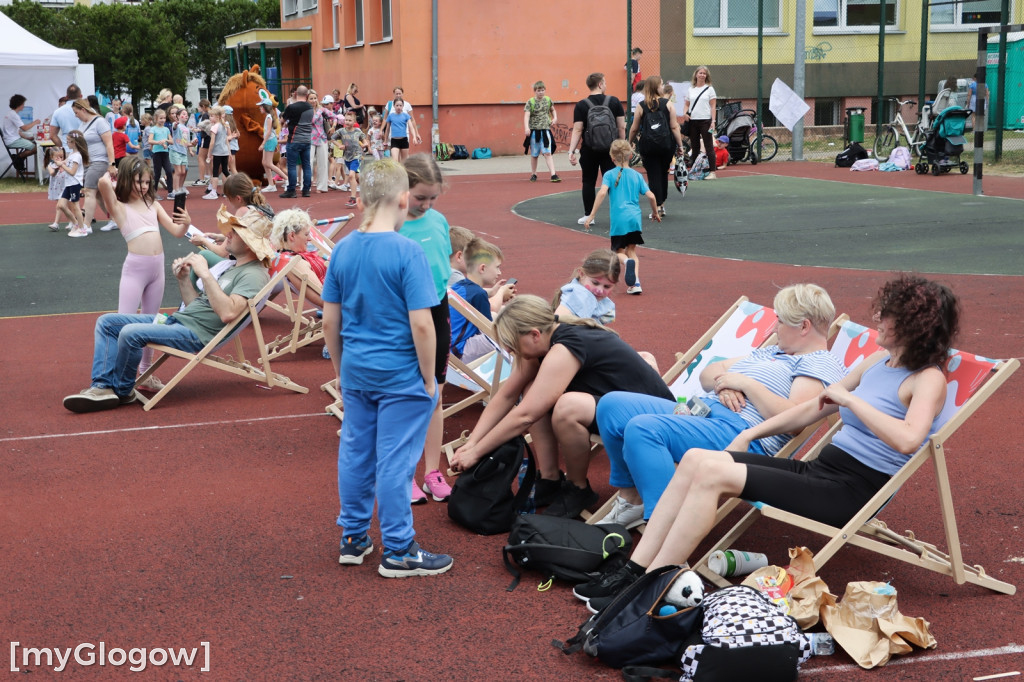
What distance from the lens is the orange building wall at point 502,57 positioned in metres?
28.6

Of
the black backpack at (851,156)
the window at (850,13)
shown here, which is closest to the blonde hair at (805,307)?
the black backpack at (851,156)

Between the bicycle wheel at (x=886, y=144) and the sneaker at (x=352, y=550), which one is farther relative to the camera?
the bicycle wheel at (x=886, y=144)

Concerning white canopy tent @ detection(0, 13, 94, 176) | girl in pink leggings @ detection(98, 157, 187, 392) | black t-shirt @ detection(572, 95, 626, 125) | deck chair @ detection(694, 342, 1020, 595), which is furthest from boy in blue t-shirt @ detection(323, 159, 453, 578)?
white canopy tent @ detection(0, 13, 94, 176)

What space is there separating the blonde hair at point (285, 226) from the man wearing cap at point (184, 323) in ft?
0.34

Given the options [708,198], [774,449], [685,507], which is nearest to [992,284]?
[774,449]

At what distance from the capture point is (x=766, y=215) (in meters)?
15.4

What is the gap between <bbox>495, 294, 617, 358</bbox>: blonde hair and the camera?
4.80 m

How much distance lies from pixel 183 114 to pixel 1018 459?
2064cm

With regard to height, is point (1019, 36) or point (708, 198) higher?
point (1019, 36)

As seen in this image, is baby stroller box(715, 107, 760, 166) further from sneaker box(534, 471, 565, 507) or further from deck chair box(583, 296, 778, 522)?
sneaker box(534, 471, 565, 507)

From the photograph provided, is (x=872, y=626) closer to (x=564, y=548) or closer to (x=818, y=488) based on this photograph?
(x=818, y=488)

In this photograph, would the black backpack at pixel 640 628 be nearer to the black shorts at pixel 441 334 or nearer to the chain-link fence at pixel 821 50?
the black shorts at pixel 441 334

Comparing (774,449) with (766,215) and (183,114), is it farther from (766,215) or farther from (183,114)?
(183,114)

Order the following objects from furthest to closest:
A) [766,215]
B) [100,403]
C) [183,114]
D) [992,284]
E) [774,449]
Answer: [183,114], [766,215], [992,284], [100,403], [774,449]
